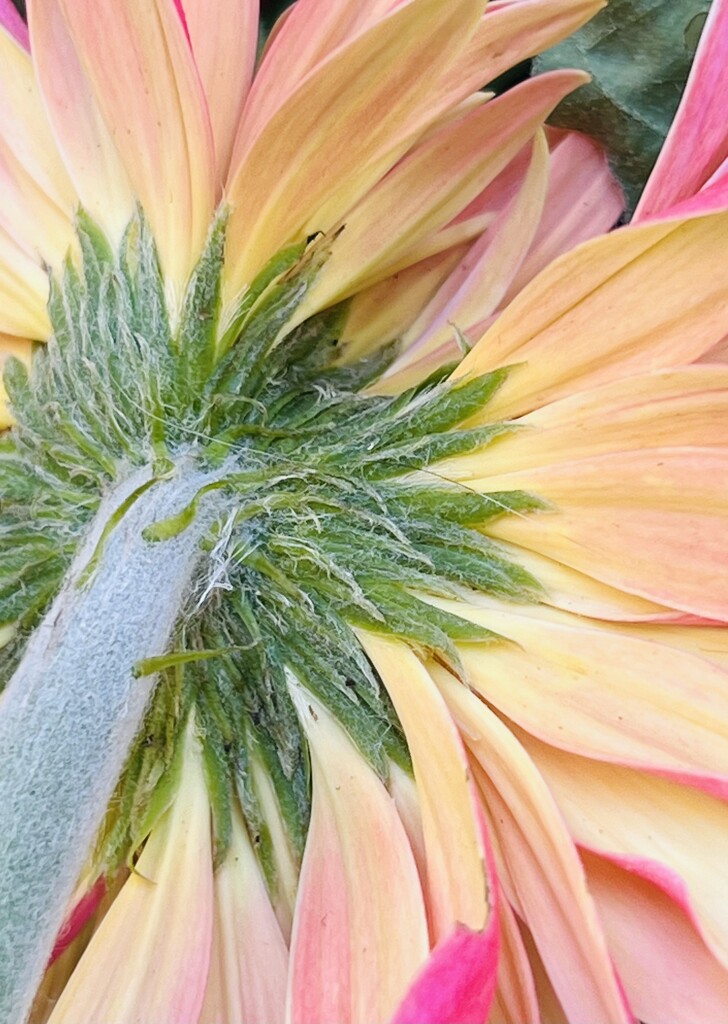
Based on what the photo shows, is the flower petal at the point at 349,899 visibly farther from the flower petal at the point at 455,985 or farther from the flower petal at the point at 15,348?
the flower petal at the point at 15,348

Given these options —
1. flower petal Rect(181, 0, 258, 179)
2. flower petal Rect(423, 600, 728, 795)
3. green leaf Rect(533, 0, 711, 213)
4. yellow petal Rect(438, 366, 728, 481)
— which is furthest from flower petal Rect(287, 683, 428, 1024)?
green leaf Rect(533, 0, 711, 213)

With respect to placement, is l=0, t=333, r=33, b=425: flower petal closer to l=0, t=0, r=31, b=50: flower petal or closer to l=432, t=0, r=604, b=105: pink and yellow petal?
l=0, t=0, r=31, b=50: flower petal

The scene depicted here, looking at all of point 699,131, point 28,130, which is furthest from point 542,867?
point 28,130

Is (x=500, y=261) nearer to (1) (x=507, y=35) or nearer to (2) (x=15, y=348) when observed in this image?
(1) (x=507, y=35)

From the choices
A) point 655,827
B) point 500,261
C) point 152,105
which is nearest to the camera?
point 655,827

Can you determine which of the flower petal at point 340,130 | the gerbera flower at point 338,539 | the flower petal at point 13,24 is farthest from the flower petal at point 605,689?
the flower petal at point 13,24

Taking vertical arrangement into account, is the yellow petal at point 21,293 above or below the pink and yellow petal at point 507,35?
below
